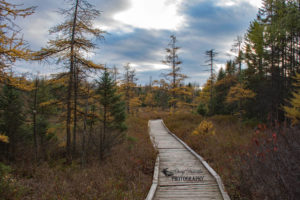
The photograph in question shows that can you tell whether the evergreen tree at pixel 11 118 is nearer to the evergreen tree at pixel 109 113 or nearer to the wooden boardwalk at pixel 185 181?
the evergreen tree at pixel 109 113

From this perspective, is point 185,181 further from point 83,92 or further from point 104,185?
point 83,92

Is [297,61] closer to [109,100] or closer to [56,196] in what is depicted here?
[109,100]

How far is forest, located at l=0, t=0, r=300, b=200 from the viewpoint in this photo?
4590mm

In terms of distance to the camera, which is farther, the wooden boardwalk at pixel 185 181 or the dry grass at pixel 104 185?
the dry grass at pixel 104 185

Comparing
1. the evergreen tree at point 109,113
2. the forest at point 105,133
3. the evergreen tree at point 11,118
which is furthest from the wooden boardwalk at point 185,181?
the evergreen tree at point 11,118

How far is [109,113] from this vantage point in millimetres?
15023

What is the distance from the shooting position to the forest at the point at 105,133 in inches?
181

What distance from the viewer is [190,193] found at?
493cm

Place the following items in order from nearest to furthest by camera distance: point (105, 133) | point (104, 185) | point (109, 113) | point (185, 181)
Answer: point (104, 185) < point (185, 181) < point (105, 133) < point (109, 113)

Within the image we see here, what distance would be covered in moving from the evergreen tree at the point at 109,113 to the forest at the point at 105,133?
2.4 inches

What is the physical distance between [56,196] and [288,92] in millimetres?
22142

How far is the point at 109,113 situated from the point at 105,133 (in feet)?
13.6

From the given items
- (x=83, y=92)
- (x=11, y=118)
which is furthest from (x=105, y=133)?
(x=11, y=118)

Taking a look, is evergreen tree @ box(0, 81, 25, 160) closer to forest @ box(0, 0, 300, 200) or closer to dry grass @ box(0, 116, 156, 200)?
forest @ box(0, 0, 300, 200)
